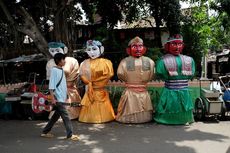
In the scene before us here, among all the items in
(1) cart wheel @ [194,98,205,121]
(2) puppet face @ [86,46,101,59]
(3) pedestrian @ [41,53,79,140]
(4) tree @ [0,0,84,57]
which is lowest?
(1) cart wheel @ [194,98,205,121]

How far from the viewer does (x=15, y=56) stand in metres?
20.7

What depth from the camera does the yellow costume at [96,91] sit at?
9344 mm

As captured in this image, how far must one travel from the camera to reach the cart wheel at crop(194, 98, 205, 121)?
9.30m

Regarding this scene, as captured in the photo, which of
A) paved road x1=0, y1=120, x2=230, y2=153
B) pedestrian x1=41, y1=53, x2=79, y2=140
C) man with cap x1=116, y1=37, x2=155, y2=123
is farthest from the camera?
man with cap x1=116, y1=37, x2=155, y2=123

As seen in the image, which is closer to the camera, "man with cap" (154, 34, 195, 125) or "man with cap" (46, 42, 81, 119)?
"man with cap" (154, 34, 195, 125)

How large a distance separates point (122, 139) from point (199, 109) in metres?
2.77

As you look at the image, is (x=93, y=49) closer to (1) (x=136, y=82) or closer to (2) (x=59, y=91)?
(1) (x=136, y=82)

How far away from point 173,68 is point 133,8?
818 centimetres

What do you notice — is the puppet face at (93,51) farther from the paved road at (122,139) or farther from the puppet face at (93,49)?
the paved road at (122,139)

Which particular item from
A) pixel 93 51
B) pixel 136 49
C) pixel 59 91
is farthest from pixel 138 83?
pixel 59 91

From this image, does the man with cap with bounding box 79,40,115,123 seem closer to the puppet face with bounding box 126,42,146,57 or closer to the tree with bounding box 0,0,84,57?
the puppet face with bounding box 126,42,146,57

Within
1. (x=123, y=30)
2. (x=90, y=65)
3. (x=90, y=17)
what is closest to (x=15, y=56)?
(x=90, y=17)

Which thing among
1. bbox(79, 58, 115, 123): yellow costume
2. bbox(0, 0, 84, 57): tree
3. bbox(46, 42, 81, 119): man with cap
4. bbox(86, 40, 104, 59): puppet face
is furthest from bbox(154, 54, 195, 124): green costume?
bbox(0, 0, 84, 57): tree

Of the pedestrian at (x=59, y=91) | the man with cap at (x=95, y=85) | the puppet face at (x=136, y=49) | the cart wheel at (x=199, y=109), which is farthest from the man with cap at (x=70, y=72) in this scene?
the cart wheel at (x=199, y=109)
